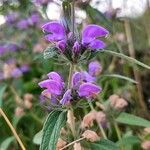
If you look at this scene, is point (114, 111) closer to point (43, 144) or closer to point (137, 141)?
point (137, 141)

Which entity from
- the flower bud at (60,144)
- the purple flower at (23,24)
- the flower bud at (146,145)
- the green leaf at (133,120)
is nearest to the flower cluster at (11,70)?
the purple flower at (23,24)

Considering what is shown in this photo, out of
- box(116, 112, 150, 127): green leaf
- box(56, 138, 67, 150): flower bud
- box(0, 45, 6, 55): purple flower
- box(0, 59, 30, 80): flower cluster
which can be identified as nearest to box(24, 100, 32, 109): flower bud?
box(0, 59, 30, 80): flower cluster

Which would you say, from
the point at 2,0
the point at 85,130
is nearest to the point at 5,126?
the point at 2,0

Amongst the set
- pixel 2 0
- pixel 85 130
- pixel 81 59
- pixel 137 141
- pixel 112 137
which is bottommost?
pixel 112 137

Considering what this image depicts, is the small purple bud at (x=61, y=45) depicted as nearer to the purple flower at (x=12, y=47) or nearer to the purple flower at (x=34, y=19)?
the purple flower at (x=12, y=47)

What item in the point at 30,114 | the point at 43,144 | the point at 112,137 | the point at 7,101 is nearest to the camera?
the point at 43,144

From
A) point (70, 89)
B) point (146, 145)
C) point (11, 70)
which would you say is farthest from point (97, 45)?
point (11, 70)

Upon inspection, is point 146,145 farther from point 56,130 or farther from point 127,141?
point 56,130
